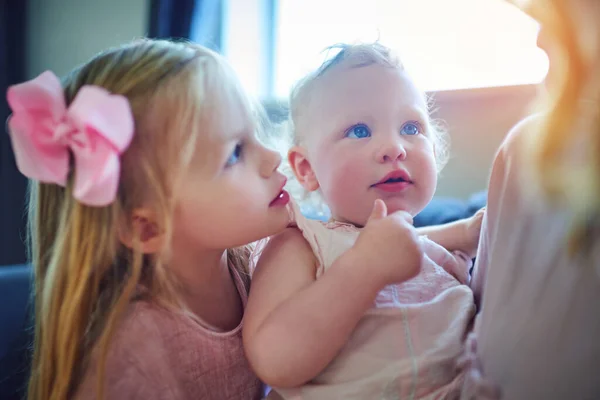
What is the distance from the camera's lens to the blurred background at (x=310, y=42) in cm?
157

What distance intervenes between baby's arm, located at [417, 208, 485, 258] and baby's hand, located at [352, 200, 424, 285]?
0.27 m

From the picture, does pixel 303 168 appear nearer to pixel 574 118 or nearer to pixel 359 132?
pixel 359 132

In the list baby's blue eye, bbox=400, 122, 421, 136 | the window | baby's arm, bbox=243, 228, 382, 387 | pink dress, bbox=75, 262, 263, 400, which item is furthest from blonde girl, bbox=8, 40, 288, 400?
the window

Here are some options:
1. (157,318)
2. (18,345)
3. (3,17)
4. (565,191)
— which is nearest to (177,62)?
(157,318)

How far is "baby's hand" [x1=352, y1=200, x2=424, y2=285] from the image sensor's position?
2.07 feet

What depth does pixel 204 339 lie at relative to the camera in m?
0.72

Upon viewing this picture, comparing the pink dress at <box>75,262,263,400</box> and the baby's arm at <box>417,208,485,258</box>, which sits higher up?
the baby's arm at <box>417,208,485,258</box>

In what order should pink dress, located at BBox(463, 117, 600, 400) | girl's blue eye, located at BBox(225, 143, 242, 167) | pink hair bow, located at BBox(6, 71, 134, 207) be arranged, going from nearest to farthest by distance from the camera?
pink dress, located at BBox(463, 117, 600, 400) → pink hair bow, located at BBox(6, 71, 134, 207) → girl's blue eye, located at BBox(225, 143, 242, 167)

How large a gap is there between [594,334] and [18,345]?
1042 mm

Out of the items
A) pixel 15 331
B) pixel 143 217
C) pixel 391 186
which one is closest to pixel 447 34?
pixel 391 186

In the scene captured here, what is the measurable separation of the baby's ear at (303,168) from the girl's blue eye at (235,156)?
0.66ft

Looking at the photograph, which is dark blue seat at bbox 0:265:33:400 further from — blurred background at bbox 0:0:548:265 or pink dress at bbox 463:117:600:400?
pink dress at bbox 463:117:600:400

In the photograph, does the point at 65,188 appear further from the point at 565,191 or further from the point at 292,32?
the point at 292,32

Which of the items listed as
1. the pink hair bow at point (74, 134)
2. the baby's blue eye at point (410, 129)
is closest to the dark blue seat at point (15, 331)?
the pink hair bow at point (74, 134)
